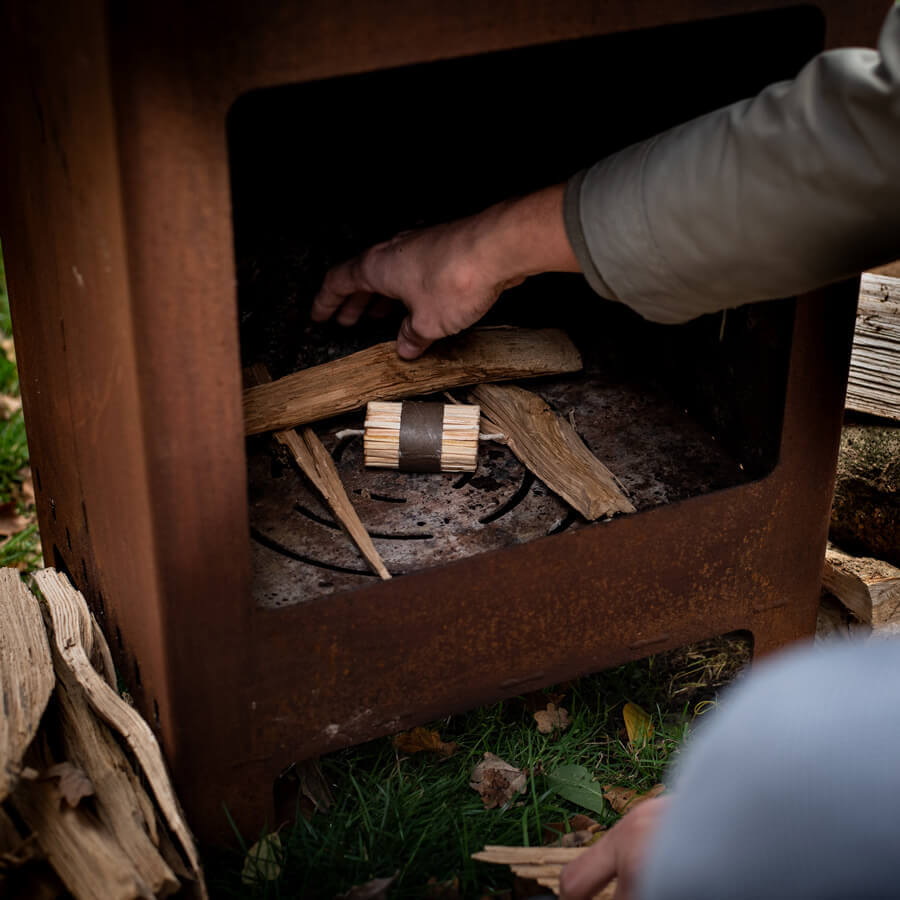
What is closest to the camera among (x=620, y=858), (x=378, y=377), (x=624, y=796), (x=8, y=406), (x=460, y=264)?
(x=620, y=858)

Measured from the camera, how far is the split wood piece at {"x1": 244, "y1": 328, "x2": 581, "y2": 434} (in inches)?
78.9

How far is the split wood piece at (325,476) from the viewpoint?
1.81 m

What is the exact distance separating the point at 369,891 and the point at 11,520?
1.65 metres

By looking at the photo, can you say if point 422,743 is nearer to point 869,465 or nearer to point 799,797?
point 869,465

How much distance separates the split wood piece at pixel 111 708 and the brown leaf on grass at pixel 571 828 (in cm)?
59

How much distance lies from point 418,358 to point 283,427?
0.28 metres

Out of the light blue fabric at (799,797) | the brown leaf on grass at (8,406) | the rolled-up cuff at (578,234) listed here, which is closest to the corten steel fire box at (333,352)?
the rolled-up cuff at (578,234)

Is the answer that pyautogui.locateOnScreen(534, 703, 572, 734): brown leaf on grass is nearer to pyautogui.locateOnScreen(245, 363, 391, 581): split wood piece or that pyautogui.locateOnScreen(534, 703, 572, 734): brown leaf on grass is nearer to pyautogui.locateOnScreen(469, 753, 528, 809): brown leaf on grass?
pyautogui.locateOnScreen(469, 753, 528, 809): brown leaf on grass

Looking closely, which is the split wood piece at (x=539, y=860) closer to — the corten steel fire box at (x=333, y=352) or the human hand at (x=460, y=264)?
the corten steel fire box at (x=333, y=352)

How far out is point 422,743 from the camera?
205 centimetres

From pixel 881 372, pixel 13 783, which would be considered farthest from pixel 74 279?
pixel 881 372

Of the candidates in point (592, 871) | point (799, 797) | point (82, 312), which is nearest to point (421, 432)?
point (82, 312)

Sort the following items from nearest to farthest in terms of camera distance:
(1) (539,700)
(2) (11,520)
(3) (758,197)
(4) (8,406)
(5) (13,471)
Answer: (3) (758,197) < (1) (539,700) < (2) (11,520) < (5) (13,471) < (4) (8,406)

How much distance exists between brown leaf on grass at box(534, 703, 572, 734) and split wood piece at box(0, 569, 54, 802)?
2.96 feet
